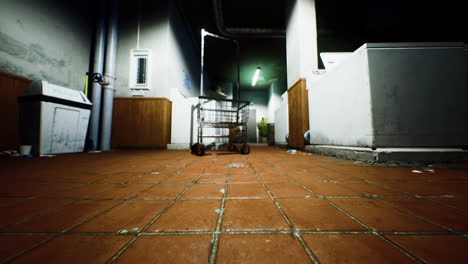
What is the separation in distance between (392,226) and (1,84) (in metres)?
4.69

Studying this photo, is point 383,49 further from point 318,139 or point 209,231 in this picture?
point 209,231

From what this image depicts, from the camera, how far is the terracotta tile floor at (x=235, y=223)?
436mm

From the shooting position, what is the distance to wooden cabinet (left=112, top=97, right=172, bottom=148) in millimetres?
3971

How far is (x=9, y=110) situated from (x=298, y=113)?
5061 mm

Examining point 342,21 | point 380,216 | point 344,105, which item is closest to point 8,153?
point 380,216

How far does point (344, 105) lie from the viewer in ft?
7.18

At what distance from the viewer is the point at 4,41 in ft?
8.16

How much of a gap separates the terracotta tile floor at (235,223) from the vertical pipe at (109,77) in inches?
121

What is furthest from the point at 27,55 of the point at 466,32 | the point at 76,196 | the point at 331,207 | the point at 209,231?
the point at 466,32

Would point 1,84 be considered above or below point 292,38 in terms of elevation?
below

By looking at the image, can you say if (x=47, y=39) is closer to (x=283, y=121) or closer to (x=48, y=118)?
(x=48, y=118)

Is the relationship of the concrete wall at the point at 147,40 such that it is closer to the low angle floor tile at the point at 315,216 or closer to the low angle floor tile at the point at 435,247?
the low angle floor tile at the point at 315,216

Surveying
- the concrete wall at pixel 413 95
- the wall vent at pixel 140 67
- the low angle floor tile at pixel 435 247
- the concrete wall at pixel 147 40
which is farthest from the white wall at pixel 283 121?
the low angle floor tile at pixel 435 247

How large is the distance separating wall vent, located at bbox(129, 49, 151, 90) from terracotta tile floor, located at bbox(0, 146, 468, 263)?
3.62m
